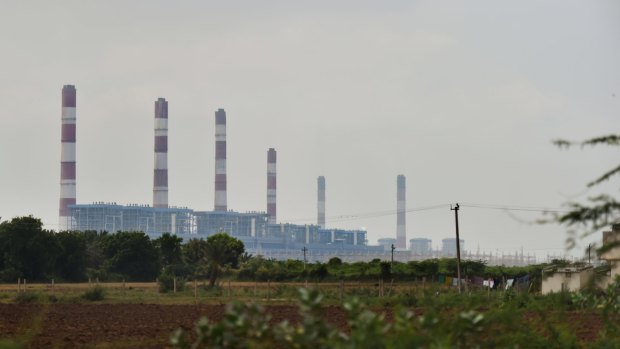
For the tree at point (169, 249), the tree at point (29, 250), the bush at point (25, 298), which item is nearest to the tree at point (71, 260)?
the tree at point (29, 250)

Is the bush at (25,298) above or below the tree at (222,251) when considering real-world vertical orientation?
below

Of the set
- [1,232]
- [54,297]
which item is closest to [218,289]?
[54,297]

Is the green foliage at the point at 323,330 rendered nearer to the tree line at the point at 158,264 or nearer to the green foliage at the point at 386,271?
the tree line at the point at 158,264

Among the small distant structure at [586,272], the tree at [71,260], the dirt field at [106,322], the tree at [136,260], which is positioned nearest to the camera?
the small distant structure at [586,272]

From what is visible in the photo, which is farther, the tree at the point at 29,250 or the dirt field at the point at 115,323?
the tree at the point at 29,250

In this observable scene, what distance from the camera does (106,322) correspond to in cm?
3469

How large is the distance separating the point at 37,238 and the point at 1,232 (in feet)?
12.9

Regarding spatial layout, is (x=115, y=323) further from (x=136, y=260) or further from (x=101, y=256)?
(x=101, y=256)

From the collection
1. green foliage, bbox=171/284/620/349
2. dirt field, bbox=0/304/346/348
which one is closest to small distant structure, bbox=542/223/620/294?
green foliage, bbox=171/284/620/349

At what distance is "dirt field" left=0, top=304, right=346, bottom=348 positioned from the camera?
24.9m

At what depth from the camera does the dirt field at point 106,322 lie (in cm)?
2486

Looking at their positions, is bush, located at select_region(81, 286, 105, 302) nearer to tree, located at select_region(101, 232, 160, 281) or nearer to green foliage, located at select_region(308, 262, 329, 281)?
green foliage, located at select_region(308, 262, 329, 281)

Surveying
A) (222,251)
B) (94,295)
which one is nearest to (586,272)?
(94,295)

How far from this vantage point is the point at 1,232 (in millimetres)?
90750
